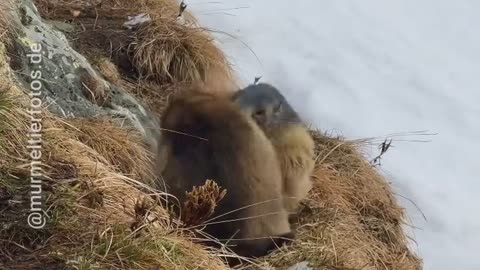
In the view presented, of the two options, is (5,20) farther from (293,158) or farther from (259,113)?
(293,158)

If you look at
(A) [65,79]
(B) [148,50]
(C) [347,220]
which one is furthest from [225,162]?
(B) [148,50]

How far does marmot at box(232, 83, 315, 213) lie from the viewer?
4172 mm

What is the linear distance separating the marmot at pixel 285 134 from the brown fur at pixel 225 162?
26cm

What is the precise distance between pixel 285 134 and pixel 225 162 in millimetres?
616

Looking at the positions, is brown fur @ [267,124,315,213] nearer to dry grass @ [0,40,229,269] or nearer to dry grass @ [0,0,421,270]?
dry grass @ [0,0,421,270]

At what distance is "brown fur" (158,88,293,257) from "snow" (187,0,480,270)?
263cm

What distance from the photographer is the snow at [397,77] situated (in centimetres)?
711

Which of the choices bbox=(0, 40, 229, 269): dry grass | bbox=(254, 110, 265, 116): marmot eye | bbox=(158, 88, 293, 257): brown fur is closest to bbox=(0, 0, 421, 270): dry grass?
bbox=(0, 40, 229, 269): dry grass

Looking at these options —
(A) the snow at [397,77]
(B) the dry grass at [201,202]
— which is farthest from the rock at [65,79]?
(A) the snow at [397,77]

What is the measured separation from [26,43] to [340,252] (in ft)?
6.13

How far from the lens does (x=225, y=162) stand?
3701mm

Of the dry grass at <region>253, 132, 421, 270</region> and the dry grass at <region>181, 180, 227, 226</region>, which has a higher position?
the dry grass at <region>181, 180, 227, 226</region>

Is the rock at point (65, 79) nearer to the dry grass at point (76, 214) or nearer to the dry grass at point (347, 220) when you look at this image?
the dry grass at point (76, 214)

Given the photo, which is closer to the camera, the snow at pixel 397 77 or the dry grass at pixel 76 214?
the dry grass at pixel 76 214
